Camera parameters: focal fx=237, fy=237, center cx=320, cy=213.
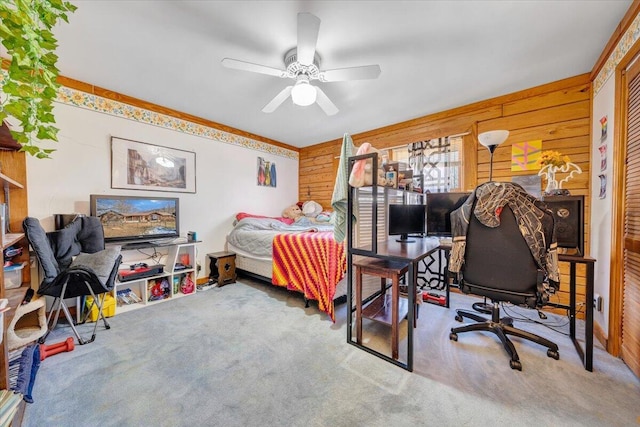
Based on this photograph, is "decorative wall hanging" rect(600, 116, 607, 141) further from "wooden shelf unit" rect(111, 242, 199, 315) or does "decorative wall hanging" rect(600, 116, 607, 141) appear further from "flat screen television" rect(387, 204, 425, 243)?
"wooden shelf unit" rect(111, 242, 199, 315)

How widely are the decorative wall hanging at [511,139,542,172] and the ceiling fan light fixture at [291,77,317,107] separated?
2.41m

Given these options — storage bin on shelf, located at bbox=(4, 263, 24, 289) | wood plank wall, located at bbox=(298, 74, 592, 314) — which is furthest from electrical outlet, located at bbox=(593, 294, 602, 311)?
storage bin on shelf, located at bbox=(4, 263, 24, 289)

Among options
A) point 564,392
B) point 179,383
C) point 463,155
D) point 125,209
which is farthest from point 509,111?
point 125,209

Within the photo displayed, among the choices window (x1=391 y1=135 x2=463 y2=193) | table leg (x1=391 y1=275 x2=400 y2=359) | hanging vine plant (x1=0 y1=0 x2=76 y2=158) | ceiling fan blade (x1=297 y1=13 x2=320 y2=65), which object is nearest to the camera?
hanging vine plant (x1=0 y1=0 x2=76 y2=158)

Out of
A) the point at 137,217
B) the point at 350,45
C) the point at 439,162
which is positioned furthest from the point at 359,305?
the point at 137,217

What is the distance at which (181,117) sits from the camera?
10.7 feet

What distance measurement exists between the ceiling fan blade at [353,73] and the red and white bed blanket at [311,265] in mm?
1450

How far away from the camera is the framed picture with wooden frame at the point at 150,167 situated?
2.77m

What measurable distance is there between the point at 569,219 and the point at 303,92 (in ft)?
7.56

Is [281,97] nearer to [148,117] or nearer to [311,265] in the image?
[311,265]

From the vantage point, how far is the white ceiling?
1578 millimetres

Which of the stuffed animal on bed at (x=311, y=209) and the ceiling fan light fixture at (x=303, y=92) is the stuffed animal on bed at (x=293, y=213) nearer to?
the stuffed animal on bed at (x=311, y=209)

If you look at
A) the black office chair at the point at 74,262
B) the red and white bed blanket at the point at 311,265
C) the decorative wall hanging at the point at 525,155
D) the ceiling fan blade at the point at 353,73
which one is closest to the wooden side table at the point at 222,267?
the red and white bed blanket at the point at 311,265

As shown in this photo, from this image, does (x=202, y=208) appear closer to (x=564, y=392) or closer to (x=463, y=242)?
(x=463, y=242)
